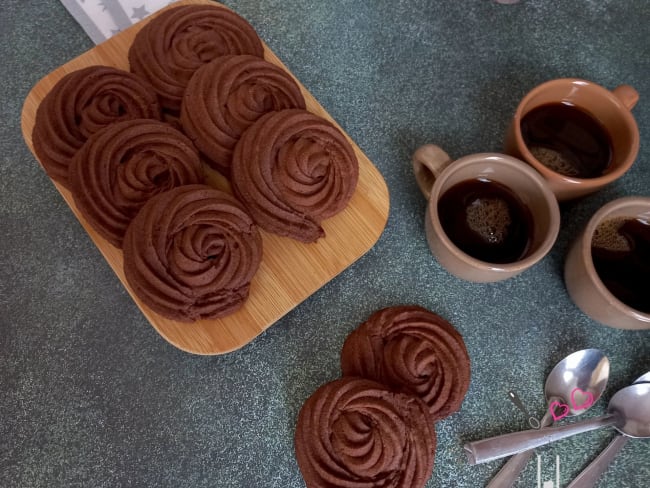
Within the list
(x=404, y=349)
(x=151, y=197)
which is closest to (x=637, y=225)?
(x=404, y=349)

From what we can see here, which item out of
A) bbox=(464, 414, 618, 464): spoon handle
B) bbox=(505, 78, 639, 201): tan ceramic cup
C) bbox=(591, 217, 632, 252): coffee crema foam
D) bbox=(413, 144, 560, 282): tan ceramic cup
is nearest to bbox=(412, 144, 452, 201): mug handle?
bbox=(413, 144, 560, 282): tan ceramic cup

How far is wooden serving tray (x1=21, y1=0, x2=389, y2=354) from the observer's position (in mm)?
726

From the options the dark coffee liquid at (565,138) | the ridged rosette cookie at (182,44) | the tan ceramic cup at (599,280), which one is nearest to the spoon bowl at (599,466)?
the tan ceramic cup at (599,280)

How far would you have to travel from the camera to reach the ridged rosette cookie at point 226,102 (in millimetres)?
735

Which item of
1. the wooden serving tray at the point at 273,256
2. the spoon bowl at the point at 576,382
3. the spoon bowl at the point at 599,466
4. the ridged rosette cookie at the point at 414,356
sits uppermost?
the wooden serving tray at the point at 273,256

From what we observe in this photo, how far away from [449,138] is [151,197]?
18.7 inches

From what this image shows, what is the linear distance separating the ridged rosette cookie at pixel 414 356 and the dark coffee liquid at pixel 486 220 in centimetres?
11

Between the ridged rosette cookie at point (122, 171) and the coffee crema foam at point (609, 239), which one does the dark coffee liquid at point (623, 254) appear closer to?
the coffee crema foam at point (609, 239)

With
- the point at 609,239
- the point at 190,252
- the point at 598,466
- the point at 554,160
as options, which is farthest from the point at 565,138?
the point at 190,252

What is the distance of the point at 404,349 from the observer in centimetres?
71

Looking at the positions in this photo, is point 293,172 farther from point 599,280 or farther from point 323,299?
point 599,280

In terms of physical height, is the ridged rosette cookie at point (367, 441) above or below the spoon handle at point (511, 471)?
above

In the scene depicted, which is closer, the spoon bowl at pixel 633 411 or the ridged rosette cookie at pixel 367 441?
the ridged rosette cookie at pixel 367 441

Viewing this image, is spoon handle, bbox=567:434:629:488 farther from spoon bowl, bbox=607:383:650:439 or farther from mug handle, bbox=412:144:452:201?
mug handle, bbox=412:144:452:201
